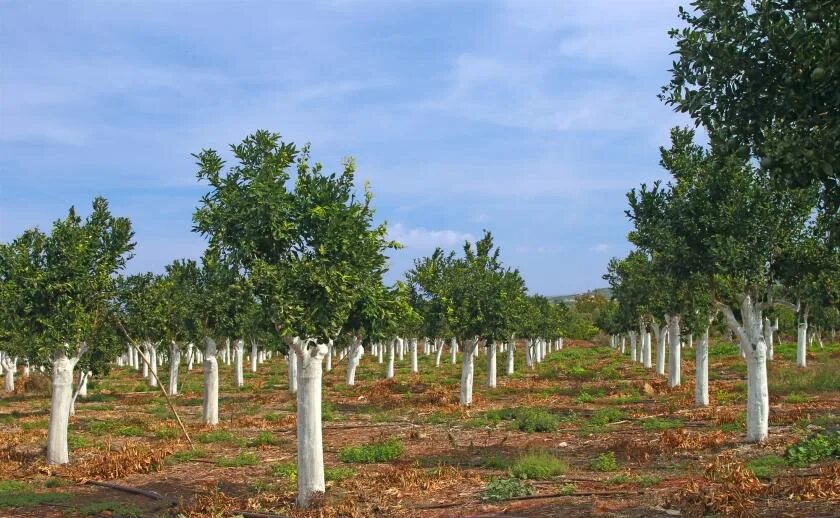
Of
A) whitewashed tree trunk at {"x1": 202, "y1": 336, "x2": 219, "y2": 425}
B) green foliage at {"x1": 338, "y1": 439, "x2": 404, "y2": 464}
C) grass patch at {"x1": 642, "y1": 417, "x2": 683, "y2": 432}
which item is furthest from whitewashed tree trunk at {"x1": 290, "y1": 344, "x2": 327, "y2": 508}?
whitewashed tree trunk at {"x1": 202, "y1": 336, "x2": 219, "y2": 425}

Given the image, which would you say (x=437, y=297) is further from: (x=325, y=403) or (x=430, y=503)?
(x=430, y=503)

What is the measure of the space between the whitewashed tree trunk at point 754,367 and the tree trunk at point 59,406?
20.6 m

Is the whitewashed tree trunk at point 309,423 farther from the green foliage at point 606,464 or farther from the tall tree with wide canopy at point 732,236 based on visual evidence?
the tall tree with wide canopy at point 732,236

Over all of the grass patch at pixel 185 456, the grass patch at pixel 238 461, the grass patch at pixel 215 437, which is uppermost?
the grass patch at pixel 238 461

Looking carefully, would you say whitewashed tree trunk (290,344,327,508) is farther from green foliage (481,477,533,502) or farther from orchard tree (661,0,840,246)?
orchard tree (661,0,840,246)

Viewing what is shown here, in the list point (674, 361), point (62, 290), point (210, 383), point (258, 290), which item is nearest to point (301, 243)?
point (258, 290)

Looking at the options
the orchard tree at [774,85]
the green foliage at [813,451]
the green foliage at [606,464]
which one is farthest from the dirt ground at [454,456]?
the orchard tree at [774,85]

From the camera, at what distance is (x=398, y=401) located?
37.2 metres

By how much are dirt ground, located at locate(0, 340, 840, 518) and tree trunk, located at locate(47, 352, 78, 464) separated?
2.19ft

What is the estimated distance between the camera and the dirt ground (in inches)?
546

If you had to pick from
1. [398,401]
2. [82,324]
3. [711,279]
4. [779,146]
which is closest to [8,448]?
[82,324]

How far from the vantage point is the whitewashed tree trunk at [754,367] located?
1983 centimetres

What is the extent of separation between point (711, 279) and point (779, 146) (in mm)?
13822

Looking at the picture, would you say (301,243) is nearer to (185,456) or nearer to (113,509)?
(113,509)
